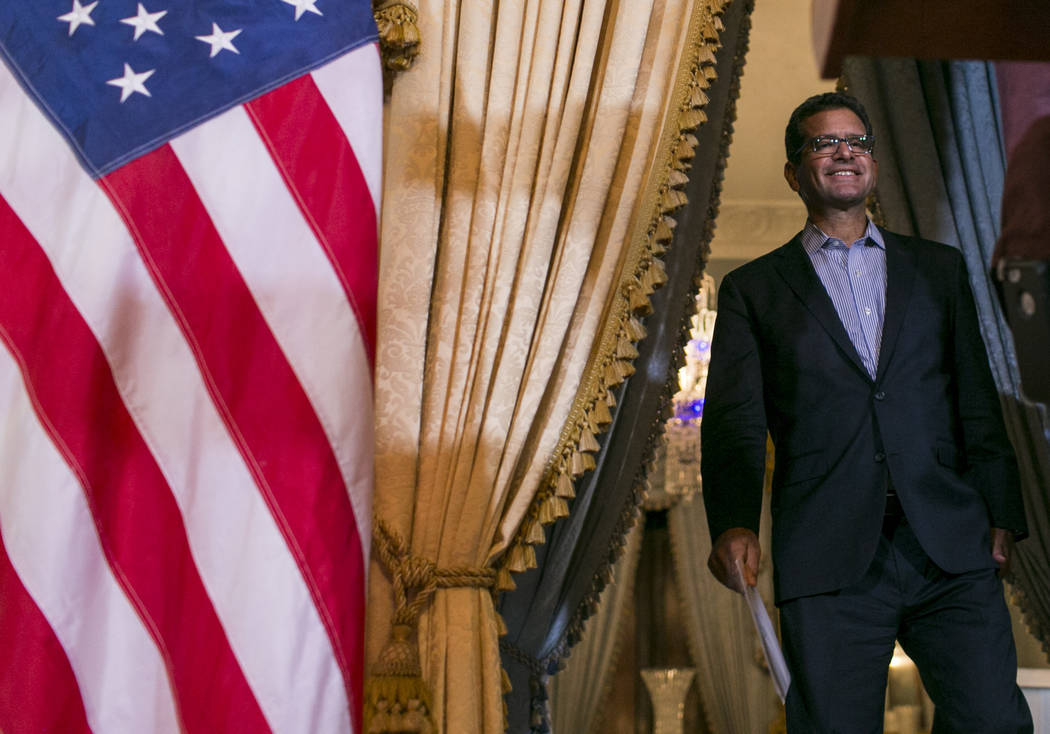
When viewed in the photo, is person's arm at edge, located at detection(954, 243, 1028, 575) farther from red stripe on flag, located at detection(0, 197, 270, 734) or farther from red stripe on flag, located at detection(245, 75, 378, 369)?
red stripe on flag, located at detection(0, 197, 270, 734)

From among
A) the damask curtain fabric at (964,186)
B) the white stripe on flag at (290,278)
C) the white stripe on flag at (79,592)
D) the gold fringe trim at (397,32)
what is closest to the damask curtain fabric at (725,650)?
the damask curtain fabric at (964,186)

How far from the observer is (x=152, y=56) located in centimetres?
233

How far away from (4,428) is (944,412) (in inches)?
68.4

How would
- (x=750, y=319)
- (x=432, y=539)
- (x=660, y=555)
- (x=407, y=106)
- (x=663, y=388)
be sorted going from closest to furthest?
(x=750, y=319) < (x=432, y=539) < (x=407, y=106) < (x=663, y=388) < (x=660, y=555)

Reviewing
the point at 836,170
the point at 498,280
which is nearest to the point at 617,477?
the point at 498,280

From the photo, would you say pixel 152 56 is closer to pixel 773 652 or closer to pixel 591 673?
pixel 773 652

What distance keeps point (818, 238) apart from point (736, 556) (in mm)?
617

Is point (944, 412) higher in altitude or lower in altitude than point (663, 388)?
lower

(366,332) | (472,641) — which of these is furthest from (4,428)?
(472,641)

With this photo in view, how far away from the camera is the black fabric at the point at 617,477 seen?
249 cm

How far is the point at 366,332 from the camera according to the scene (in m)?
2.23

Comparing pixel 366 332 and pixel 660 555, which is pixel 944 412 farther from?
pixel 660 555

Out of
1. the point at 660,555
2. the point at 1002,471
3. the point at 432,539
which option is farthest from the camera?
the point at 660,555

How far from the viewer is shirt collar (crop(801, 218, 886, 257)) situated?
2.00 m
